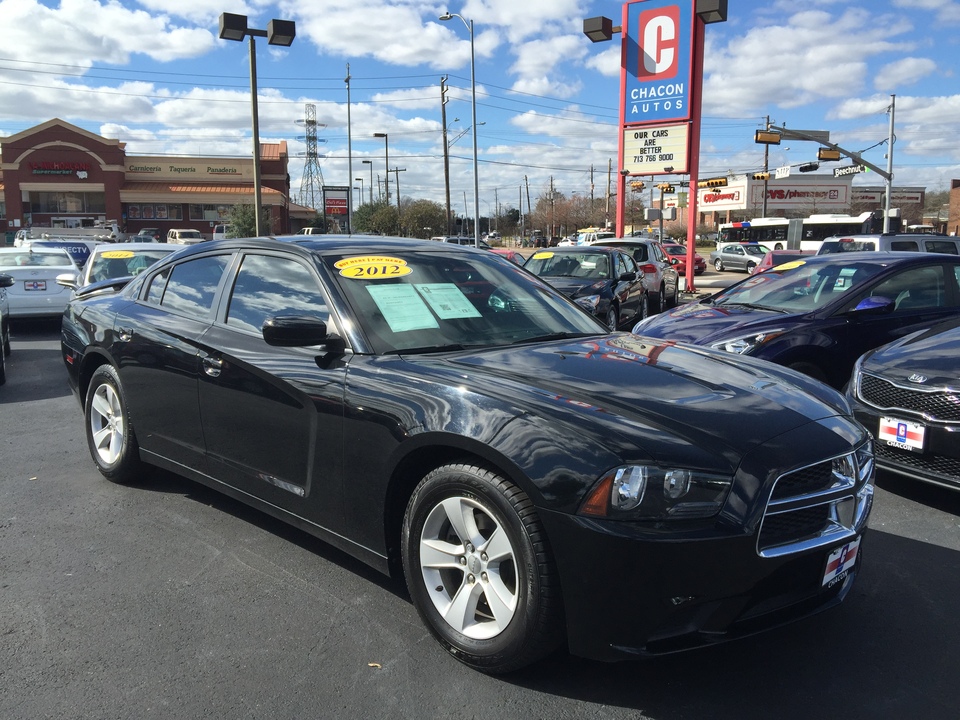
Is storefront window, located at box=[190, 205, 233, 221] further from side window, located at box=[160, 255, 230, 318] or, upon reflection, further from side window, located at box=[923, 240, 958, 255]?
side window, located at box=[160, 255, 230, 318]

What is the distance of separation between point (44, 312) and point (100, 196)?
5617 centimetres

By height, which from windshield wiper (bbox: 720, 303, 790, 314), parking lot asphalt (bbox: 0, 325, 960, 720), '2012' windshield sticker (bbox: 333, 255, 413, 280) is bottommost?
parking lot asphalt (bbox: 0, 325, 960, 720)

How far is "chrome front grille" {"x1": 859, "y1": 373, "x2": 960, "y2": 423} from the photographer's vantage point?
4633mm

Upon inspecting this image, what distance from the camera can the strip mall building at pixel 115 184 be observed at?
6050 cm

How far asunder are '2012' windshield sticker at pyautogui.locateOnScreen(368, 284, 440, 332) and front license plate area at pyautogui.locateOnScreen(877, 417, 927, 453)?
305 centimetres

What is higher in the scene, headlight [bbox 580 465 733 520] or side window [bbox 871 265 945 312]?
side window [bbox 871 265 945 312]

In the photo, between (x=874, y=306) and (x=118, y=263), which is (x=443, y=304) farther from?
(x=118, y=263)

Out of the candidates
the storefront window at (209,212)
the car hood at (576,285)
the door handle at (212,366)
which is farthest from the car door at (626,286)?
the storefront window at (209,212)

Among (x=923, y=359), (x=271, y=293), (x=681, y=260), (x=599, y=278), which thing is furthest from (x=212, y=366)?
(x=681, y=260)

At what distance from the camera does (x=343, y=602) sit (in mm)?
3516

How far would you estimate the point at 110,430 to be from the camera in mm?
5145

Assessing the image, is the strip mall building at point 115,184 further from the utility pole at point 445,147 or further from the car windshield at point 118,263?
the car windshield at point 118,263

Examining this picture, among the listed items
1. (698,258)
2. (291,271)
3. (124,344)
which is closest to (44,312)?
(124,344)

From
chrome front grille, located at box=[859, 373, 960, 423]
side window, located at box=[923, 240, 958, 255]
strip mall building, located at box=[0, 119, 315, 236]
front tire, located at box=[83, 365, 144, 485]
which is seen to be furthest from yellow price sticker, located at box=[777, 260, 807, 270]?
strip mall building, located at box=[0, 119, 315, 236]
